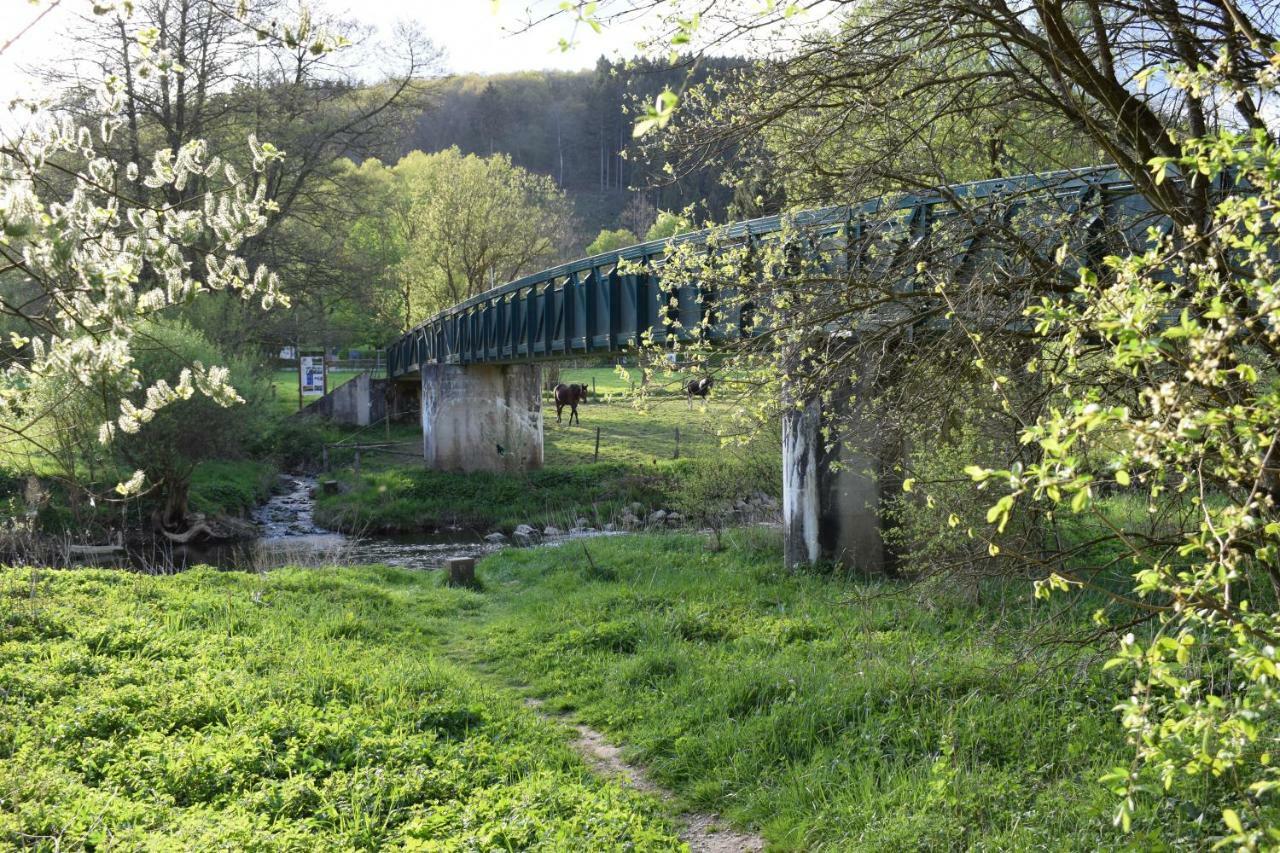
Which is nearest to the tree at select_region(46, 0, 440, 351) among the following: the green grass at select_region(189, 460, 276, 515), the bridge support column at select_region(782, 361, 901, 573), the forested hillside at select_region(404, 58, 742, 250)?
the green grass at select_region(189, 460, 276, 515)

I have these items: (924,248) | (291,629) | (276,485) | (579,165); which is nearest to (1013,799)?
(924,248)

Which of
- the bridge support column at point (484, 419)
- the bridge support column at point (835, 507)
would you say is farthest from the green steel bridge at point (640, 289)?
the bridge support column at point (835, 507)

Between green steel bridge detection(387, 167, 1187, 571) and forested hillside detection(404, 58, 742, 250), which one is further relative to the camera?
forested hillside detection(404, 58, 742, 250)

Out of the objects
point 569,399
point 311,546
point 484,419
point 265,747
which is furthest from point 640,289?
point 569,399

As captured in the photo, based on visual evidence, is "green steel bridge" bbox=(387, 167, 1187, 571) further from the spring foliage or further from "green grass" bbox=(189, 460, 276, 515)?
"green grass" bbox=(189, 460, 276, 515)

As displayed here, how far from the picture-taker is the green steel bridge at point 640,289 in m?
8.47

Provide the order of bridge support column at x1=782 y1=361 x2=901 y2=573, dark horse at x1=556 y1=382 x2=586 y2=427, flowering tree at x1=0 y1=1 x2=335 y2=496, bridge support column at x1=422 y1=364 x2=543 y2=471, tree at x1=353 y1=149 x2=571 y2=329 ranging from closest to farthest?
1. flowering tree at x1=0 y1=1 x2=335 y2=496
2. bridge support column at x1=782 y1=361 x2=901 y2=573
3. bridge support column at x1=422 y1=364 x2=543 y2=471
4. dark horse at x1=556 y1=382 x2=586 y2=427
5. tree at x1=353 y1=149 x2=571 y2=329

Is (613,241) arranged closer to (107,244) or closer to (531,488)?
(531,488)

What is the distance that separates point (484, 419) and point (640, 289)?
651 inches

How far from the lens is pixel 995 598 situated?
38.6 feet

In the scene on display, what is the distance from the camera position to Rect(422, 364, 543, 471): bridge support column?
36125 mm

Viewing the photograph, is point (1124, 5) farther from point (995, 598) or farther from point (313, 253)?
point (313, 253)

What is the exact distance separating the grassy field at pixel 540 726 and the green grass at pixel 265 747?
0.03 m

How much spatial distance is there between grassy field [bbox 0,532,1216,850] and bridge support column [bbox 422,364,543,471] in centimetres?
2309
